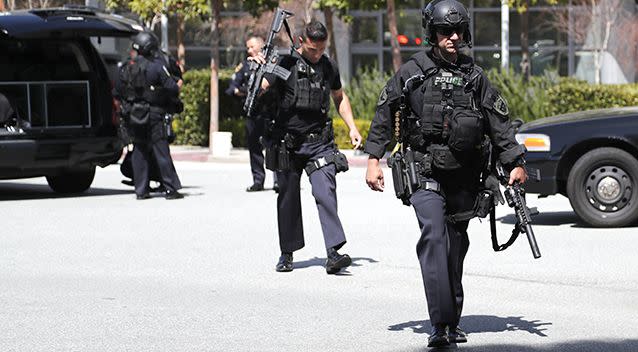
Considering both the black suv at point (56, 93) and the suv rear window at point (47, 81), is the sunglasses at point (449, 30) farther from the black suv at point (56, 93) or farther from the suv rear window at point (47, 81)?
the suv rear window at point (47, 81)

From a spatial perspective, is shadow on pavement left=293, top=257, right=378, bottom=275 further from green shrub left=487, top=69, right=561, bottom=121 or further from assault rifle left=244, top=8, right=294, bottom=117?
green shrub left=487, top=69, right=561, bottom=121

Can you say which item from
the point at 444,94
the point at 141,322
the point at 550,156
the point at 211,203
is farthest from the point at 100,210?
the point at 444,94

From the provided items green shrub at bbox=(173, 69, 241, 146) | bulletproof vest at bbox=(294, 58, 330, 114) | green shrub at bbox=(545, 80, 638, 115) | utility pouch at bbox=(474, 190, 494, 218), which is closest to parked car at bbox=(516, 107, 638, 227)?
bulletproof vest at bbox=(294, 58, 330, 114)

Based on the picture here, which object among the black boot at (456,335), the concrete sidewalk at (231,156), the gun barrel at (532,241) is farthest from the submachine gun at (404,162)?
the concrete sidewalk at (231,156)

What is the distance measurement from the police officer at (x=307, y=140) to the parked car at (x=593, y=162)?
310cm

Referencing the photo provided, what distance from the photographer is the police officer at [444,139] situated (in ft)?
25.3

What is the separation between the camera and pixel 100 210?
1591cm

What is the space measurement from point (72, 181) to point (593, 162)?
23.7 ft

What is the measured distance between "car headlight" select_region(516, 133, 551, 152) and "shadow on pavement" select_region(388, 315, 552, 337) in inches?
195

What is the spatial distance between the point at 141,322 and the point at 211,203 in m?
7.69

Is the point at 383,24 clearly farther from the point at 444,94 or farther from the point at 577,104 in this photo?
the point at 444,94

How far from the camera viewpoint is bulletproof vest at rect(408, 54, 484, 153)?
7.70 meters

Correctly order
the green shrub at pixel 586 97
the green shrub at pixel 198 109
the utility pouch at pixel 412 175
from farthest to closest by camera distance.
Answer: the green shrub at pixel 198 109
the green shrub at pixel 586 97
the utility pouch at pixel 412 175

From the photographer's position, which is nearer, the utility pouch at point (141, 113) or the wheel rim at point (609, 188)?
the wheel rim at point (609, 188)
